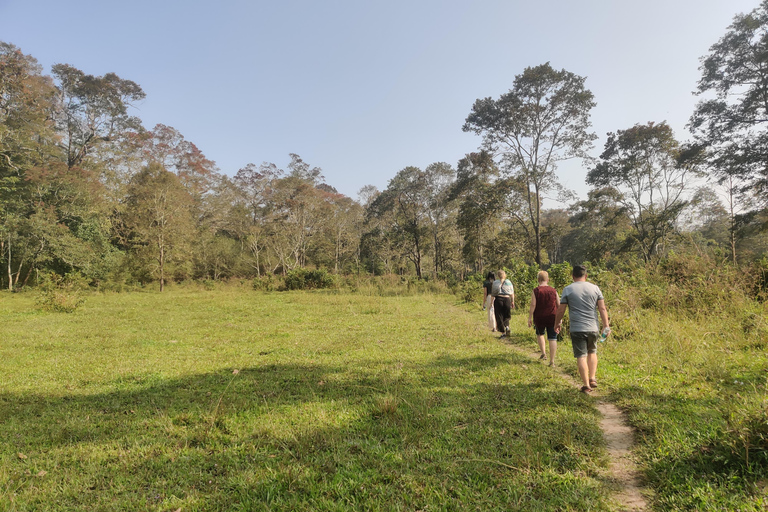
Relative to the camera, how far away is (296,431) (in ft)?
11.8

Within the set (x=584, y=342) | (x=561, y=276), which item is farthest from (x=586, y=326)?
(x=561, y=276)

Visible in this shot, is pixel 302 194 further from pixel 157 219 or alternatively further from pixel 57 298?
pixel 57 298

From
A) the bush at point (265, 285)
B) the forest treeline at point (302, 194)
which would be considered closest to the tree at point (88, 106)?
the forest treeline at point (302, 194)

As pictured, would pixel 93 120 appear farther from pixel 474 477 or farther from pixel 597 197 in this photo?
pixel 597 197

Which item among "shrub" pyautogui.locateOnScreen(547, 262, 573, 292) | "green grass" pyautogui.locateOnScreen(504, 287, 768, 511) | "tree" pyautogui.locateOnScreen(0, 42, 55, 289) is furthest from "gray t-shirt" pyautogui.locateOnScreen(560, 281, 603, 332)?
"tree" pyautogui.locateOnScreen(0, 42, 55, 289)

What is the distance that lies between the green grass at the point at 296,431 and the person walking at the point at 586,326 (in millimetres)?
356

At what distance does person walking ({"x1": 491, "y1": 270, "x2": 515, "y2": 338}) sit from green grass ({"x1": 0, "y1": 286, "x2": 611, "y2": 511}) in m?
1.28

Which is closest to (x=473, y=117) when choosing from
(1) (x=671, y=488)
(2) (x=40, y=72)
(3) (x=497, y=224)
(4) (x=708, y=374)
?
(3) (x=497, y=224)

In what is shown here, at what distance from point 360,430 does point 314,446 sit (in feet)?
1.79

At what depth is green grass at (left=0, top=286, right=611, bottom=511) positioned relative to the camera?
2568 millimetres

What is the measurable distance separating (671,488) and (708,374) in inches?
123

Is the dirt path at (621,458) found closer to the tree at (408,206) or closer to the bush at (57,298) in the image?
the bush at (57,298)

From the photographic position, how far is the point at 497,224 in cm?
2602

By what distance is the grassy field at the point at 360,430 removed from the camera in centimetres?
253
